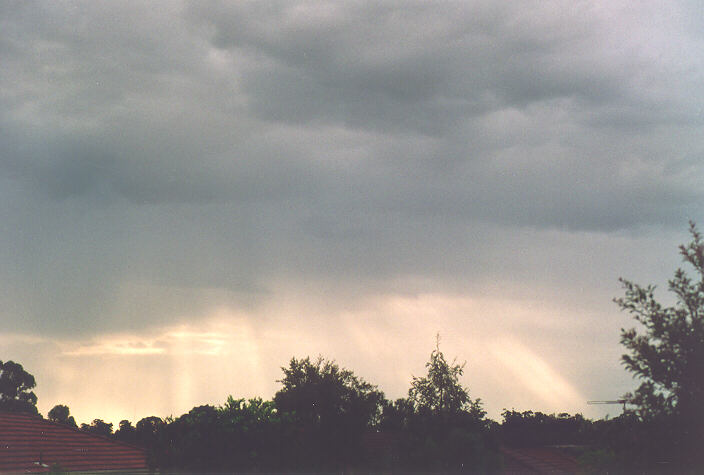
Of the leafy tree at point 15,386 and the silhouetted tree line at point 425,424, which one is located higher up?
the leafy tree at point 15,386

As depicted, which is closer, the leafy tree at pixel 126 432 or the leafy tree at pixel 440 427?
the leafy tree at pixel 440 427

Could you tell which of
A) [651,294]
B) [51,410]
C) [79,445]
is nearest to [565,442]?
[79,445]

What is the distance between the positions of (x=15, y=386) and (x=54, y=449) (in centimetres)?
8240

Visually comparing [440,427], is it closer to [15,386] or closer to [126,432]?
[126,432]

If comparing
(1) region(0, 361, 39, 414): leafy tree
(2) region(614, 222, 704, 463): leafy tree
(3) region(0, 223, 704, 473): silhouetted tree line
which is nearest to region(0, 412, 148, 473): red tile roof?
(3) region(0, 223, 704, 473): silhouetted tree line

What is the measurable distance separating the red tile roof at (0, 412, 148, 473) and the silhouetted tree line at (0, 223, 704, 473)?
3.30 meters

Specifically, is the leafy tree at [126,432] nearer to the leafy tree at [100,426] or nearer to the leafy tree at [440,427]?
the leafy tree at [100,426]

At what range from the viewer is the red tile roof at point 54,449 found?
1350 inches

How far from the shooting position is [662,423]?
668 inches

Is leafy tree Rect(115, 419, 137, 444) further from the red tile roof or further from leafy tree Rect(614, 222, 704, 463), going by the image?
leafy tree Rect(614, 222, 704, 463)

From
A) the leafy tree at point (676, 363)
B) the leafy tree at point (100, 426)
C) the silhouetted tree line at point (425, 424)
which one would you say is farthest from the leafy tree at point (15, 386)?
the leafy tree at point (676, 363)

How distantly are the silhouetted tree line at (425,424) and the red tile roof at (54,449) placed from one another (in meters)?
3.30

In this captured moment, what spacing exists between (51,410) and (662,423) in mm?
122490

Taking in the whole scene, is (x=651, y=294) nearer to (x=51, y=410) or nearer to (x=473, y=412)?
(x=473, y=412)
